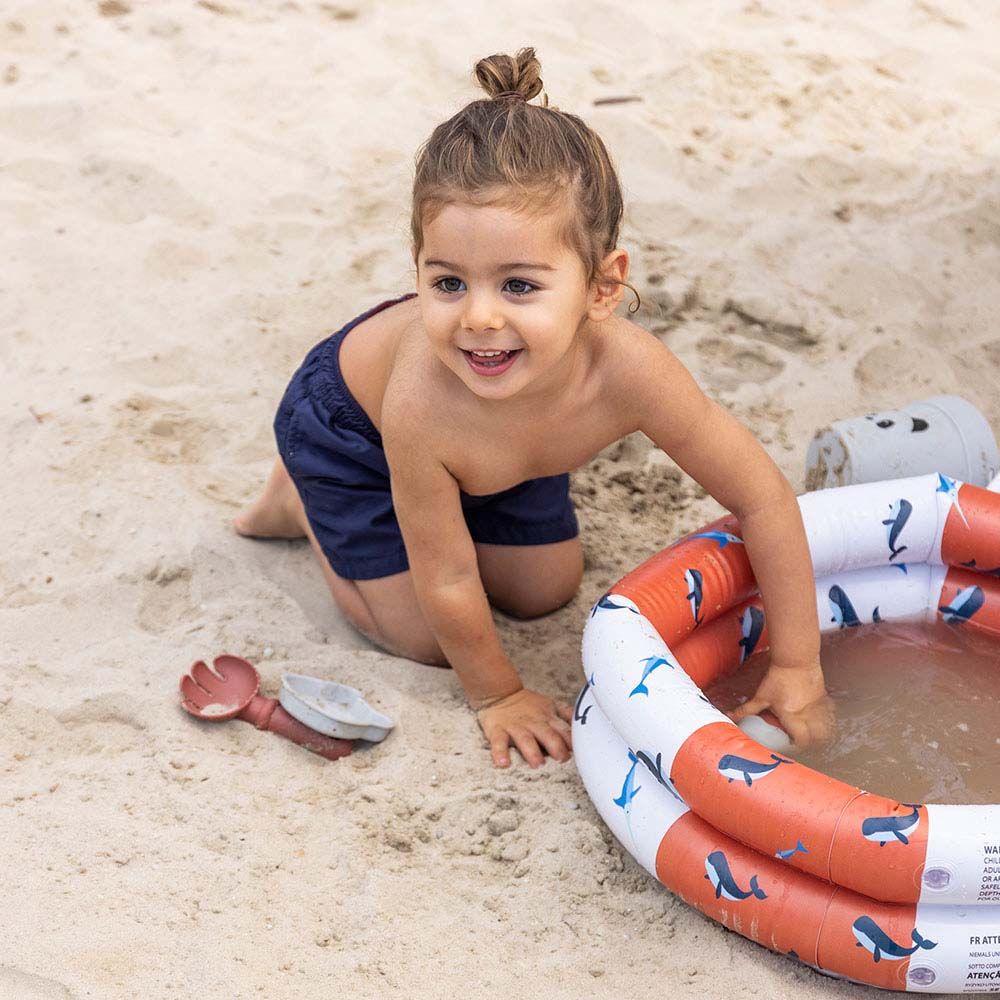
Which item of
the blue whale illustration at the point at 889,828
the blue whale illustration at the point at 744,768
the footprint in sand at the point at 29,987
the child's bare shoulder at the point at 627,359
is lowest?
the footprint in sand at the point at 29,987

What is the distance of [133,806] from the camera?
2.03 m

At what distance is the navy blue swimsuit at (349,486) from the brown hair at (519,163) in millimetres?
603

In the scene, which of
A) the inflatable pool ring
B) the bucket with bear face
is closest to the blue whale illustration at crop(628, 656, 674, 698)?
the inflatable pool ring

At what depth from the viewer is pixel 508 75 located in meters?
1.92

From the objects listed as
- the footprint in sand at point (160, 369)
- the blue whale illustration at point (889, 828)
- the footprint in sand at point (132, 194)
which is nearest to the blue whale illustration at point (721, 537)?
the blue whale illustration at point (889, 828)

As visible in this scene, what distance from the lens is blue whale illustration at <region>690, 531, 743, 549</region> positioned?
2.25m

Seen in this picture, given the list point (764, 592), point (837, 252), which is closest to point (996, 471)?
point (764, 592)

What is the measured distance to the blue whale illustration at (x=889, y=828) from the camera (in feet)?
5.44

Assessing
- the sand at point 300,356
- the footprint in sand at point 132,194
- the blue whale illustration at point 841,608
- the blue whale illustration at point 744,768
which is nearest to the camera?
the blue whale illustration at point 744,768

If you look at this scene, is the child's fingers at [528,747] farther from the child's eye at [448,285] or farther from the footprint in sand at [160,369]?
the footprint in sand at [160,369]

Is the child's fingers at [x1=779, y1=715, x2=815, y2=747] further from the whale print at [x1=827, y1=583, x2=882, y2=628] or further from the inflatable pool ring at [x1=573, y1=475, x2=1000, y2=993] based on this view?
the whale print at [x1=827, y1=583, x2=882, y2=628]

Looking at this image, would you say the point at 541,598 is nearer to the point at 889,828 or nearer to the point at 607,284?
the point at 607,284

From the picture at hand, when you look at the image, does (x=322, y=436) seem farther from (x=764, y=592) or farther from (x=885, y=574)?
(x=885, y=574)

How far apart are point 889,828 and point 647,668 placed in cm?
42
